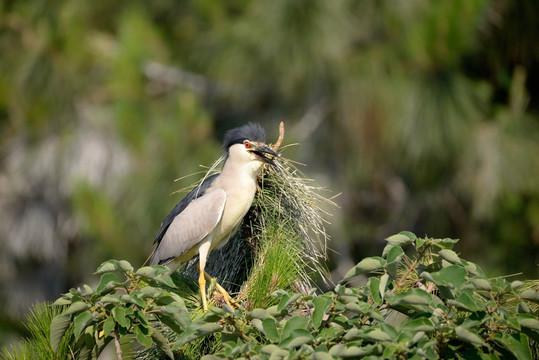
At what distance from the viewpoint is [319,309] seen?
5.29ft

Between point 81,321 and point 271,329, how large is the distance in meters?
0.46

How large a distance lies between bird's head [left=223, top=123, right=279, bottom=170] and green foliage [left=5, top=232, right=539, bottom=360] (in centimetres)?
106

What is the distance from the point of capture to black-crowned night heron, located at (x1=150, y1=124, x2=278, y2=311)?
2709 millimetres

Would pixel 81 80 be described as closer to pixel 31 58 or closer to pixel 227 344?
pixel 31 58

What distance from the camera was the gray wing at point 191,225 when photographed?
2775 millimetres

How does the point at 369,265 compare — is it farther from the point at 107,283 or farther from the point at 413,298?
the point at 107,283

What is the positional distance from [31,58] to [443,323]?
5966 millimetres

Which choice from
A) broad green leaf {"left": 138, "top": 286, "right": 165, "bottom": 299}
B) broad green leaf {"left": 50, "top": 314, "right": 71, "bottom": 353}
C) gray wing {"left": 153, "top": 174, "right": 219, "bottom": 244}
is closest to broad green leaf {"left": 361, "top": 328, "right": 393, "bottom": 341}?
broad green leaf {"left": 138, "top": 286, "right": 165, "bottom": 299}

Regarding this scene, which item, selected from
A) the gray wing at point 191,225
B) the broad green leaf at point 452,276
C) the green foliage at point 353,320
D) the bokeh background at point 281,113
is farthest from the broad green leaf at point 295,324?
the bokeh background at point 281,113

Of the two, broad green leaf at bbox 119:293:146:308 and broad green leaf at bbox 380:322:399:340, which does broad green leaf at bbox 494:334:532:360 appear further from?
broad green leaf at bbox 119:293:146:308

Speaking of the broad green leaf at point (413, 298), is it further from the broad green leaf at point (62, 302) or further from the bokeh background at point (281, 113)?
the bokeh background at point (281, 113)

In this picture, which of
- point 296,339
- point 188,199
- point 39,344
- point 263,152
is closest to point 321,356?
point 296,339

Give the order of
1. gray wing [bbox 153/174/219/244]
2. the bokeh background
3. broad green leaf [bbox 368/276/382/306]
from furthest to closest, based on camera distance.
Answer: the bokeh background < gray wing [bbox 153/174/219/244] < broad green leaf [bbox 368/276/382/306]

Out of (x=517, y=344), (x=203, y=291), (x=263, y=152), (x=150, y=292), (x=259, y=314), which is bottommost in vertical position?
(x=517, y=344)
